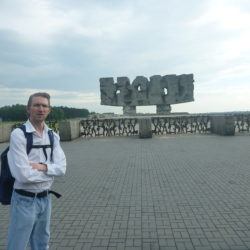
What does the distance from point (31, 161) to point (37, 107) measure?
47 cm

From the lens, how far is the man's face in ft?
10.5

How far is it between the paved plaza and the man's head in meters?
2.05

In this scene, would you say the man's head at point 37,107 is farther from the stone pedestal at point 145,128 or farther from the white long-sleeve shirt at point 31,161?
the stone pedestal at point 145,128

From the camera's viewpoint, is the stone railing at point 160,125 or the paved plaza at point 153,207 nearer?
the paved plaza at point 153,207

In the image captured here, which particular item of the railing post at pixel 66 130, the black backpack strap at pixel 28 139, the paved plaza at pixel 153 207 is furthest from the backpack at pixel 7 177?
the railing post at pixel 66 130

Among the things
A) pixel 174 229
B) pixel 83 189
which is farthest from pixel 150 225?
pixel 83 189

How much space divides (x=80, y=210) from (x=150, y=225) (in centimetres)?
145

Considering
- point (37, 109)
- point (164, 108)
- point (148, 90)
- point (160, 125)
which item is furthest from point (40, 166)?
point (164, 108)

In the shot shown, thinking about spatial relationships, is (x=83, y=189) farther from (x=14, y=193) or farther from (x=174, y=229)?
(x=14, y=193)

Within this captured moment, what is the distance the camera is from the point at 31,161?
3.11 metres

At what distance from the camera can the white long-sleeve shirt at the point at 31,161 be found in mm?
2994

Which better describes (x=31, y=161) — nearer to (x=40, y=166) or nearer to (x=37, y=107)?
(x=40, y=166)

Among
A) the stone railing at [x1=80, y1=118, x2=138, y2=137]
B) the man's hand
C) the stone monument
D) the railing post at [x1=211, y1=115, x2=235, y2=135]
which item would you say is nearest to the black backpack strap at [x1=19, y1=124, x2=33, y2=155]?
the man's hand

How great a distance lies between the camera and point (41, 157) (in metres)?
3.17
